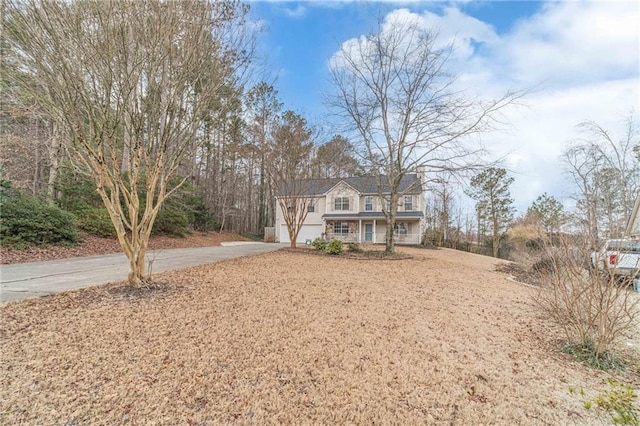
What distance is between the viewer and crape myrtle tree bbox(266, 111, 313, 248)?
46.1 ft

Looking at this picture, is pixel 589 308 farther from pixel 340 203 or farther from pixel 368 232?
pixel 340 203

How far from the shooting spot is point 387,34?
1283 cm

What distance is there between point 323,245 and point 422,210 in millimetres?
13051

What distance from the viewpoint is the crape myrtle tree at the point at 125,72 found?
424 cm

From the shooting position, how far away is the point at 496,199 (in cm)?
2600

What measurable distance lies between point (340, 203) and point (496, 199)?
48.2 ft

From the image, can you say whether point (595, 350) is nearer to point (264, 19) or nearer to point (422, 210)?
point (264, 19)

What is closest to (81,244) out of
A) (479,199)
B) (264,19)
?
(264,19)

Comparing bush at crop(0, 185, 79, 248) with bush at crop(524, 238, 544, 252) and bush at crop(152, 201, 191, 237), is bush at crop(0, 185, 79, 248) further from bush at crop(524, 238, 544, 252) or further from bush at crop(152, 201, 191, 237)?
bush at crop(524, 238, 544, 252)

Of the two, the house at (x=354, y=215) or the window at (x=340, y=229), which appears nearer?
the house at (x=354, y=215)

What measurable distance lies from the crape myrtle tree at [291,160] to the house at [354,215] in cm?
836

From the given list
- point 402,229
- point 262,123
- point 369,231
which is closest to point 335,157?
point 262,123

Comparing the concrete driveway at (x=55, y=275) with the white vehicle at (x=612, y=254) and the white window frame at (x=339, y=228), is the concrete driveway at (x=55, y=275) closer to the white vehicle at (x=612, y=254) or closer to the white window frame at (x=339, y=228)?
the white vehicle at (x=612, y=254)

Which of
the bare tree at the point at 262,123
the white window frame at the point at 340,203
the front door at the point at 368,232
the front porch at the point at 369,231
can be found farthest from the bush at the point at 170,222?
the front door at the point at 368,232
